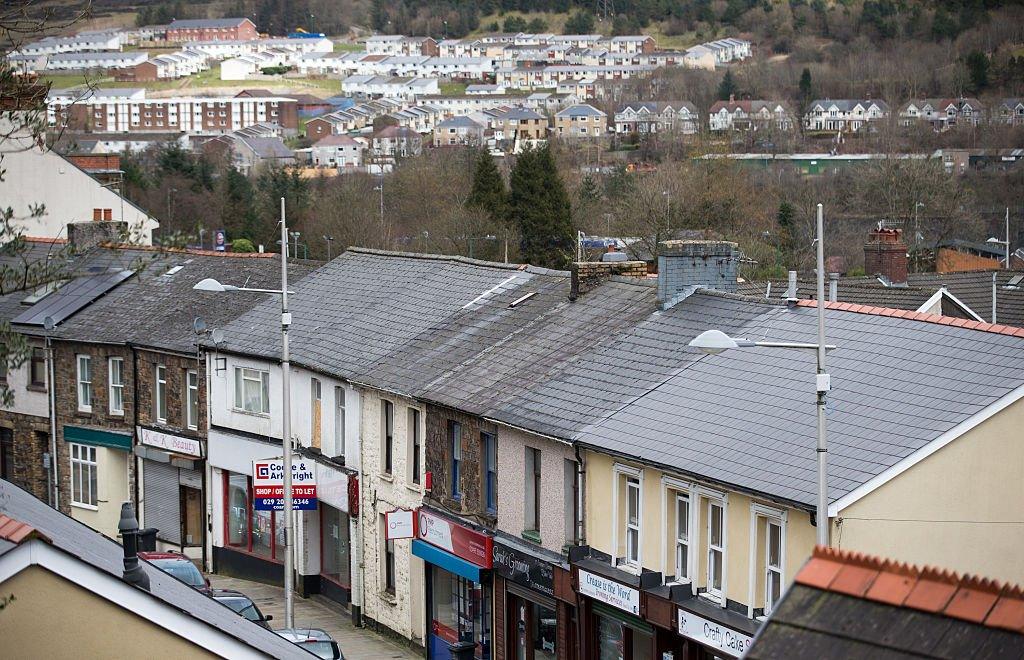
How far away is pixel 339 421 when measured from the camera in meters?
32.4

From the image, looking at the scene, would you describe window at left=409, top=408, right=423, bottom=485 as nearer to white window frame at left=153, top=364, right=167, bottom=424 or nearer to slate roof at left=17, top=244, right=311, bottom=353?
slate roof at left=17, top=244, right=311, bottom=353

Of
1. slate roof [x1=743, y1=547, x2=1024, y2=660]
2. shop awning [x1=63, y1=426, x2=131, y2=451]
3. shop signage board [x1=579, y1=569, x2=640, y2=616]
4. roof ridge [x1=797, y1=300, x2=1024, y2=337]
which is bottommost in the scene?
shop awning [x1=63, y1=426, x2=131, y2=451]

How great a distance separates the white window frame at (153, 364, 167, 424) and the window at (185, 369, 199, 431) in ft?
3.15

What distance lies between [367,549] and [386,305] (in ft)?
18.1

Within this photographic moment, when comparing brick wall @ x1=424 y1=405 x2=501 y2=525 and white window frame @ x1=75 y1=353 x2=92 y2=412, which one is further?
white window frame @ x1=75 y1=353 x2=92 y2=412

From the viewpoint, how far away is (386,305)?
34531mm

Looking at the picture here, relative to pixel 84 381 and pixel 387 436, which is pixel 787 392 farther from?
pixel 84 381

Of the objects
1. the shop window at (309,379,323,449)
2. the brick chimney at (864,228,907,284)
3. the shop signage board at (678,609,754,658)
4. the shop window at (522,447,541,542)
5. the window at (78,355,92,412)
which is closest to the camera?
the shop signage board at (678,609,754,658)

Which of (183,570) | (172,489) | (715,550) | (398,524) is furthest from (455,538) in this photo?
(172,489)

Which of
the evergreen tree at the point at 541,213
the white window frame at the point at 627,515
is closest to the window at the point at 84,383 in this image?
the white window frame at the point at 627,515

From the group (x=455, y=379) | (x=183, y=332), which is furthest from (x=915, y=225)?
(x=455, y=379)

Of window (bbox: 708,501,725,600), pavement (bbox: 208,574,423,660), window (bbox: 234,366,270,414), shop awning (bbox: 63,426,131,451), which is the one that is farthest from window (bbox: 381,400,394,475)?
shop awning (bbox: 63,426,131,451)

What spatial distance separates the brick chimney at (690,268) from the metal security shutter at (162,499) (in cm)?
1550

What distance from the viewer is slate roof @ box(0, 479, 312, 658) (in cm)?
1212
